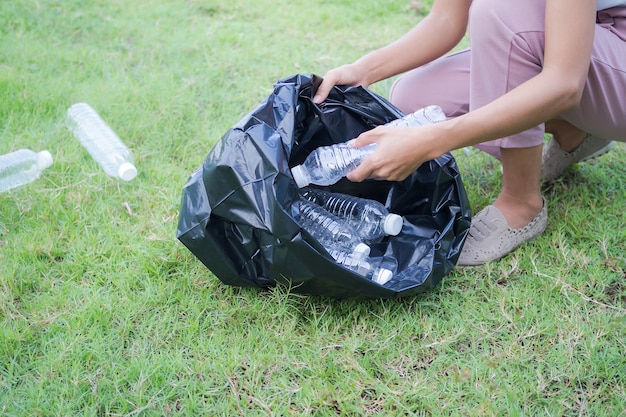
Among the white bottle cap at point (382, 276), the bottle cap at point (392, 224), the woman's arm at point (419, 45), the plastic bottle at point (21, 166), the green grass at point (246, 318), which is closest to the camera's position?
the green grass at point (246, 318)

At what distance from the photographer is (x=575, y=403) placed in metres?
1.52

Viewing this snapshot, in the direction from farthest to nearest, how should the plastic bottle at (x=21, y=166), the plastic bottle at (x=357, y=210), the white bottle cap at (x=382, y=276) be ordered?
1. the plastic bottle at (x=21, y=166)
2. the plastic bottle at (x=357, y=210)
3. the white bottle cap at (x=382, y=276)

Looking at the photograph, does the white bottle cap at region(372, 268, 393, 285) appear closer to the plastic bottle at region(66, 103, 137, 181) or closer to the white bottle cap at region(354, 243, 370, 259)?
the white bottle cap at region(354, 243, 370, 259)

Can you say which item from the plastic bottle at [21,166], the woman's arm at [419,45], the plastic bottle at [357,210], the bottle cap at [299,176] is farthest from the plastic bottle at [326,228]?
the plastic bottle at [21,166]

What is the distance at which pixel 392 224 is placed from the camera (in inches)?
71.9

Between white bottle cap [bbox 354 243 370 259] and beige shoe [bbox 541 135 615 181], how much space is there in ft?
3.06

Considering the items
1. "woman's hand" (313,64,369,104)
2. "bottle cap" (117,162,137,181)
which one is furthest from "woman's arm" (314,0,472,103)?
"bottle cap" (117,162,137,181)

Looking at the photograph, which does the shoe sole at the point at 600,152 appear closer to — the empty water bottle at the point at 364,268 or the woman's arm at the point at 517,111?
the woman's arm at the point at 517,111

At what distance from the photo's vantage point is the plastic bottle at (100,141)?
2.40 meters

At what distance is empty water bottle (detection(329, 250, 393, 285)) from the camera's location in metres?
1.72

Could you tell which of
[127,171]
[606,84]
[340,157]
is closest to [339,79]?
[340,157]

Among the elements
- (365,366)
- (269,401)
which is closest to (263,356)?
(269,401)

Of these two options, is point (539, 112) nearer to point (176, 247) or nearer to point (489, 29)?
point (489, 29)

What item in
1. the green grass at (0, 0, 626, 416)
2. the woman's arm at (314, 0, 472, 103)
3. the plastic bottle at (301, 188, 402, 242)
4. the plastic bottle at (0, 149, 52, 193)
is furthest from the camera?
the plastic bottle at (0, 149, 52, 193)
